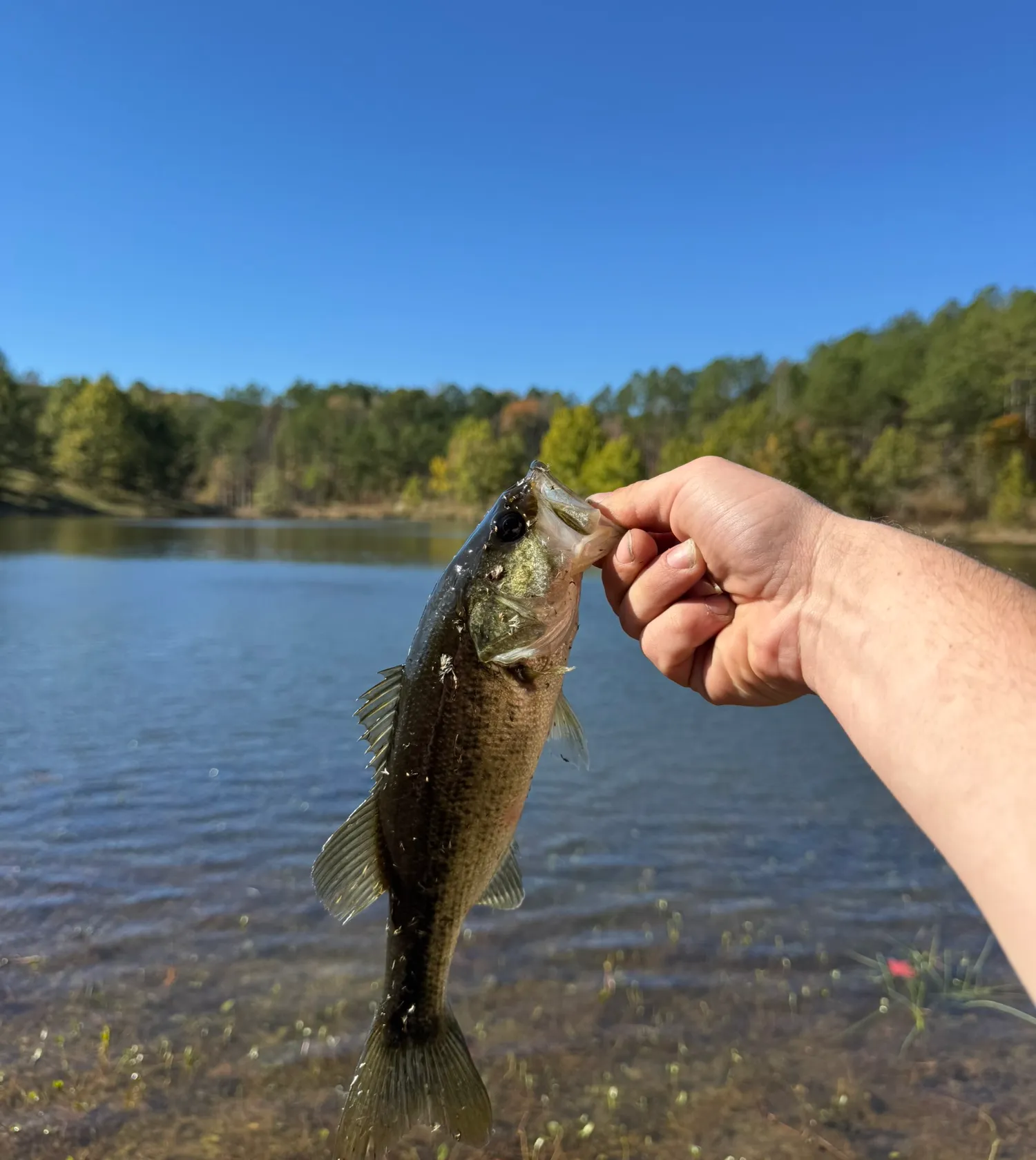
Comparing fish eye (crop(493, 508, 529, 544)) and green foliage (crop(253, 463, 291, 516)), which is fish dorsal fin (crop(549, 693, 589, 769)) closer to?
fish eye (crop(493, 508, 529, 544))

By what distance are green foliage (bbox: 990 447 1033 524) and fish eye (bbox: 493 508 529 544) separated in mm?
66234

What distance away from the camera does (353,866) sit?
2.58 meters

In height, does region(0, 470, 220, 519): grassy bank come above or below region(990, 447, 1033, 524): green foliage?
below

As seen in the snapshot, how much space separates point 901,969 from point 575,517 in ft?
19.8

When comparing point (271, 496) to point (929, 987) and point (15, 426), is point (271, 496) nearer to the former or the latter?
point (15, 426)

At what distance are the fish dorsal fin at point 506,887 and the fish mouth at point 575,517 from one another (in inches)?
39.6

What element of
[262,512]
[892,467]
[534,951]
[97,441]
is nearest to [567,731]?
[534,951]

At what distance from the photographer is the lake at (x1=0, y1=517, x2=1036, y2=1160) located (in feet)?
15.8

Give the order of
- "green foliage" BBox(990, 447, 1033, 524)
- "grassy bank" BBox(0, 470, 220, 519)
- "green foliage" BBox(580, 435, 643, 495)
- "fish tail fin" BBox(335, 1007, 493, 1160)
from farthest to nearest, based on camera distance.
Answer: "grassy bank" BBox(0, 470, 220, 519) < "green foliage" BBox(580, 435, 643, 495) < "green foliage" BBox(990, 447, 1033, 524) < "fish tail fin" BBox(335, 1007, 493, 1160)

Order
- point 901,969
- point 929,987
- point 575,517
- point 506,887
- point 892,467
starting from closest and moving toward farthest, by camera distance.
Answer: point 575,517 → point 506,887 → point 929,987 → point 901,969 → point 892,467

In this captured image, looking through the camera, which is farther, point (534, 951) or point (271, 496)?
point (271, 496)

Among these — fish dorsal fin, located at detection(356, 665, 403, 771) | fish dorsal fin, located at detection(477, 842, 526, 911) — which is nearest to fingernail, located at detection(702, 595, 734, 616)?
fish dorsal fin, located at detection(477, 842, 526, 911)

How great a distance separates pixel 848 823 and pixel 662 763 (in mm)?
2804

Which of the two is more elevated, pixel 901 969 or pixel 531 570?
pixel 531 570
